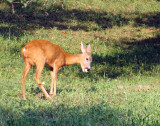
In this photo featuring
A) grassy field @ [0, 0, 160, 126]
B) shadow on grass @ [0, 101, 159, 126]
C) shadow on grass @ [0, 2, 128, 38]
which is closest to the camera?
shadow on grass @ [0, 101, 159, 126]

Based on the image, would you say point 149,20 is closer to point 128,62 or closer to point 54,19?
point 54,19

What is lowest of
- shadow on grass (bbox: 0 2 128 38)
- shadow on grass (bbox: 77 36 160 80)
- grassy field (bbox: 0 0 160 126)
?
shadow on grass (bbox: 77 36 160 80)

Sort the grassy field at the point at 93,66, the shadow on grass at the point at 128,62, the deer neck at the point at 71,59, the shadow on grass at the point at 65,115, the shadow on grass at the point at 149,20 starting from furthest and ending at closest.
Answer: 1. the shadow on grass at the point at 149,20
2. the shadow on grass at the point at 128,62
3. the deer neck at the point at 71,59
4. the grassy field at the point at 93,66
5. the shadow on grass at the point at 65,115

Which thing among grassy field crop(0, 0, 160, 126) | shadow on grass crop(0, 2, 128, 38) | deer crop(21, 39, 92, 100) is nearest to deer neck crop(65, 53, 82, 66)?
deer crop(21, 39, 92, 100)

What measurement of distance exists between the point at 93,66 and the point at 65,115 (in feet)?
22.3

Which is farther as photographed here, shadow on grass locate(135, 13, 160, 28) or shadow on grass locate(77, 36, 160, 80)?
shadow on grass locate(135, 13, 160, 28)

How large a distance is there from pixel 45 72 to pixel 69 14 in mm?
8358

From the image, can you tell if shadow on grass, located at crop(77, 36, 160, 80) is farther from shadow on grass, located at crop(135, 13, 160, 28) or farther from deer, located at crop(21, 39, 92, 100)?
shadow on grass, located at crop(135, 13, 160, 28)

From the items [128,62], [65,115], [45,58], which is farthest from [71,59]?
[128,62]

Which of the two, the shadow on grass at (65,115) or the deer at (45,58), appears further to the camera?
the deer at (45,58)

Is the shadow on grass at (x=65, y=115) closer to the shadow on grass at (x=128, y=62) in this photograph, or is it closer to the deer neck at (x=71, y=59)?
the deer neck at (x=71, y=59)

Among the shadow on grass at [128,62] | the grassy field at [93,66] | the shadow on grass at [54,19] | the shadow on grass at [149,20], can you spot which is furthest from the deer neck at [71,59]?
the shadow on grass at [149,20]

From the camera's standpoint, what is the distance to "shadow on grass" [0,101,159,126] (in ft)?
18.3

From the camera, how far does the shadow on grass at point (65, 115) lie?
559 centimetres
